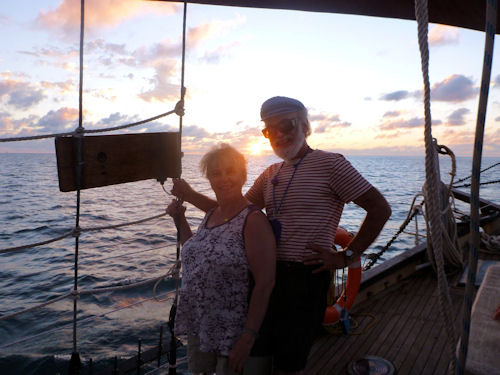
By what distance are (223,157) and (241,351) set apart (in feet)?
2.82

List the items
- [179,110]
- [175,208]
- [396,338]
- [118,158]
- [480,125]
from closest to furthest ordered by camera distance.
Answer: [480,125] < [118,158] < [175,208] < [179,110] < [396,338]

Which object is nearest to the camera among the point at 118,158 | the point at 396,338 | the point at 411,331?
the point at 118,158

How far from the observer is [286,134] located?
1.84m

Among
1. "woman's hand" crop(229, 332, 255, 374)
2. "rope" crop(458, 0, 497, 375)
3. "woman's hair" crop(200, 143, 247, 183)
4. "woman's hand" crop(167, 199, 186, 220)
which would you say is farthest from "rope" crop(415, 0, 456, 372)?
"woman's hand" crop(167, 199, 186, 220)

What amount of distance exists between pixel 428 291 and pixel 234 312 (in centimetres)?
330

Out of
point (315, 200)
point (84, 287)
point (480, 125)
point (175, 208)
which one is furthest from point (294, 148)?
point (84, 287)

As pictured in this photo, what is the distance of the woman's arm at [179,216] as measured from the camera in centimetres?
212

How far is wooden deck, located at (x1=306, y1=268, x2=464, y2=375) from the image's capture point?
285cm

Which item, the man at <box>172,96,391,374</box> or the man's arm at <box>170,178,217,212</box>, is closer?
the man at <box>172,96,391,374</box>

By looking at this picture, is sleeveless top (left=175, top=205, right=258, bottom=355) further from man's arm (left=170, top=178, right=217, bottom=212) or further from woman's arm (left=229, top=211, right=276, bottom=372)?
man's arm (left=170, top=178, right=217, bottom=212)

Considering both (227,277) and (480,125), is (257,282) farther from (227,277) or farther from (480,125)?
(480,125)

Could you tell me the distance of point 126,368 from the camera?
11.5ft

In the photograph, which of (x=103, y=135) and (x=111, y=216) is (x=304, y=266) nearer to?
(x=103, y=135)

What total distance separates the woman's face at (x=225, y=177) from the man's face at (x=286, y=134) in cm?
24
